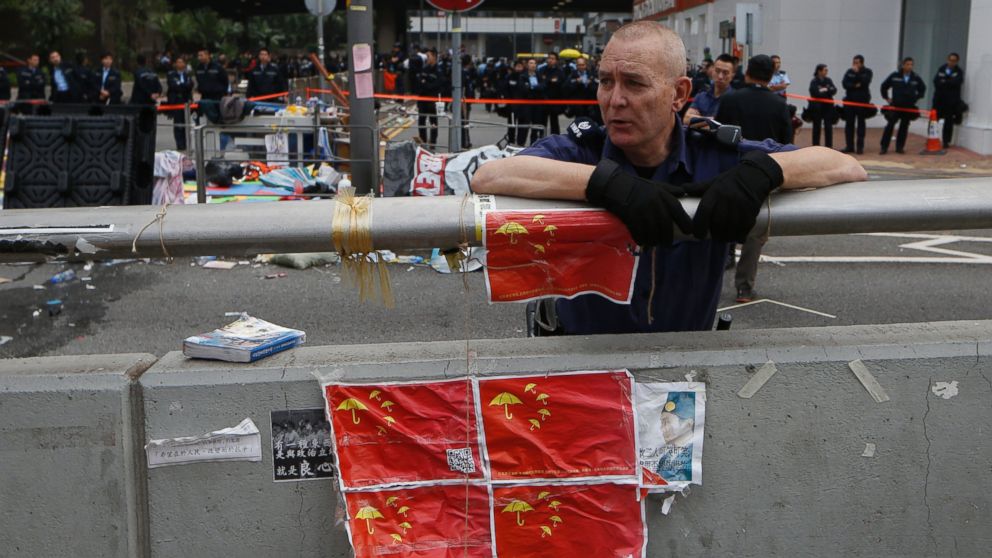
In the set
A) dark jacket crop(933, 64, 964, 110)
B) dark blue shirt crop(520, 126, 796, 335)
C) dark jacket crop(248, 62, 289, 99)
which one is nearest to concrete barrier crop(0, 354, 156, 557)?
dark blue shirt crop(520, 126, 796, 335)

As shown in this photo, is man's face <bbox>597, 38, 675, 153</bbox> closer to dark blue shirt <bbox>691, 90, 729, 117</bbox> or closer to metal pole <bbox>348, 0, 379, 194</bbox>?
dark blue shirt <bbox>691, 90, 729, 117</bbox>

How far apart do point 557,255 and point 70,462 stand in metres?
1.39

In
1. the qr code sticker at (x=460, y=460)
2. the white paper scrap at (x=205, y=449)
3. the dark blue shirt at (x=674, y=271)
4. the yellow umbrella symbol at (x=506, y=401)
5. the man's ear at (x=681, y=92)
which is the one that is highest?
the man's ear at (x=681, y=92)

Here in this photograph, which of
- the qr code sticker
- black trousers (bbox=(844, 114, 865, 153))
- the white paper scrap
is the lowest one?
black trousers (bbox=(844, 114, 865, 153))

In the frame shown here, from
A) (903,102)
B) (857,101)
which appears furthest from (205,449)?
(857,101)

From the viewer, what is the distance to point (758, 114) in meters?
9.55

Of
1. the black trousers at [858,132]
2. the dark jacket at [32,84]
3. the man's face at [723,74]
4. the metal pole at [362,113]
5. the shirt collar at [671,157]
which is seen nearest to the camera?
the shirt collar at [671,157]

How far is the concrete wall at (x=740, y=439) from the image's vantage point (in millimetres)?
2729

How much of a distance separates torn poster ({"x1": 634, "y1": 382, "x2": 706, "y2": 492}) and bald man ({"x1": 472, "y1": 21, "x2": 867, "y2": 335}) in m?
0.29

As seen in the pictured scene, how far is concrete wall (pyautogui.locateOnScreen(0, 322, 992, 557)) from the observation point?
2.73 meters

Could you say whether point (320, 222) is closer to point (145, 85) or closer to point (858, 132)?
point (858, 132)

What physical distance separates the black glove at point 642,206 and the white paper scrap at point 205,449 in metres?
1.11

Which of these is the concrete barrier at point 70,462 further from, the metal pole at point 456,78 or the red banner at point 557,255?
the metal pole at point 456,78

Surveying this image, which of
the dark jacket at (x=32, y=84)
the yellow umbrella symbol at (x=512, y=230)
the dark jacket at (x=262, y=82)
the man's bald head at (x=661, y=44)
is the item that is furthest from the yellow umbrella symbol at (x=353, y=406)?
the dark jacket at (x=32, y=84)
